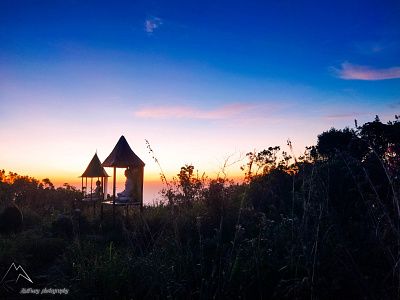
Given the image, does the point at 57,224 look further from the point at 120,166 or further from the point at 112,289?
the point at 112,289

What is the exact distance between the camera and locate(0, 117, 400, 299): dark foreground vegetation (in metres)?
3.52

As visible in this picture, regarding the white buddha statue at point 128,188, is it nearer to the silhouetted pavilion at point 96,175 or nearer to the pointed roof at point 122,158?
the pointed roof at point 122,158

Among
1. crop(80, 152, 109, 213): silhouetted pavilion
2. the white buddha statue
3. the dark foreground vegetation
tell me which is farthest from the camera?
crop(80, 152, 109, 213): silhouetted pavilion

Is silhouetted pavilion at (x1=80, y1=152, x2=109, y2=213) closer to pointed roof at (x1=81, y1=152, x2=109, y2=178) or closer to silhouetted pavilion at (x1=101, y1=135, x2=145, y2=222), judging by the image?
pointed roof at (x1=81, y1=152, x2=109, y2=178)

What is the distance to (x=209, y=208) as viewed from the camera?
9.23 metres

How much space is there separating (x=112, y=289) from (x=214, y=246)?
2.74m

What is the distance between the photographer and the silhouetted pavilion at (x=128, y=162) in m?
9.92

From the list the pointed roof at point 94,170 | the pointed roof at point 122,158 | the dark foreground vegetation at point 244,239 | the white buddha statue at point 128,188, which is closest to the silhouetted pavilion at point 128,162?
the pointed roof at point 122,158

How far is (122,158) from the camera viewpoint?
32.9ft

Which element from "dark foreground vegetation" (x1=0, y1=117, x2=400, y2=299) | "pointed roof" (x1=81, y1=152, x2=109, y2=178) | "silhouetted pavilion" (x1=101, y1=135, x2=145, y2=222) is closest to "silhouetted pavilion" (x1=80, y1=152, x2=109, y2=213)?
"pointed roof" (x1=81, y1=152, x2=109, y2=178)

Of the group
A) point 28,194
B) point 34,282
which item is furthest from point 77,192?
point 34,282

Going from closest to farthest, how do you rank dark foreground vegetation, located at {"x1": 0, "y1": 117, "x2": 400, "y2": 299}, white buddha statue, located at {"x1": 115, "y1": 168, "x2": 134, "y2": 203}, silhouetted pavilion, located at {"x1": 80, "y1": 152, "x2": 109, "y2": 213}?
dark foreground vegetation, located at {"x1": 0, "y1": 117, "x2": 400, "y2": 299}
white buddha statue, located at {"x1": 115, "y1": 168, "x2": 134, "y2": 203}
silhouetted pavilion, located at {"x1": 80, "y1": 152, "x2": 109, "y2": 213}

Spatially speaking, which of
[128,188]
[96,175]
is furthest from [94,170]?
[128,188]

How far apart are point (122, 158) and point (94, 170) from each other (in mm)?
2533
